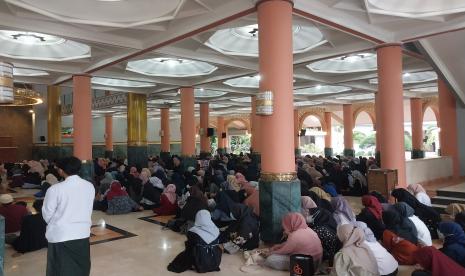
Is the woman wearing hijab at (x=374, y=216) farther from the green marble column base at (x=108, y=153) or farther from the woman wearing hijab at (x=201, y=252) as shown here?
the green marble column base at (x=108, y=153)

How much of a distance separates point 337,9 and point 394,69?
194cm

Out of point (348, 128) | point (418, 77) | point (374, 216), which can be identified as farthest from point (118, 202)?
point (348, 128)

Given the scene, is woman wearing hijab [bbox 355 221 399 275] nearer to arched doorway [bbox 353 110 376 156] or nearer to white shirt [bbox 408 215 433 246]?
white shirt [bbox 408 215 433 246]

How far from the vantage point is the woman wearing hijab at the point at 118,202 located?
682 centimetres

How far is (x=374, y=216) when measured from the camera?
4578 mm

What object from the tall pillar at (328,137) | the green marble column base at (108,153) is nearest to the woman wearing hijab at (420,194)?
the tall pillar at (328,137)

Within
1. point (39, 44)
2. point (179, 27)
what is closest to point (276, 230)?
point (179, 27)

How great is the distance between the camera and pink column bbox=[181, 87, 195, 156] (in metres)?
11.5

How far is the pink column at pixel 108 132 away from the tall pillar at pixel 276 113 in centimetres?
1874

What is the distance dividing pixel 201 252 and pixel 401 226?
238 centimetres

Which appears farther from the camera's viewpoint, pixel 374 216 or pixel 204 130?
pixel 204 130

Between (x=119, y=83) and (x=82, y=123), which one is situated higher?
A: (x=119, y=83)

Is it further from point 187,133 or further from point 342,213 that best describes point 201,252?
point 187,133

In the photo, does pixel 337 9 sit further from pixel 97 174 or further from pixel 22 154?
pixel 22 154
